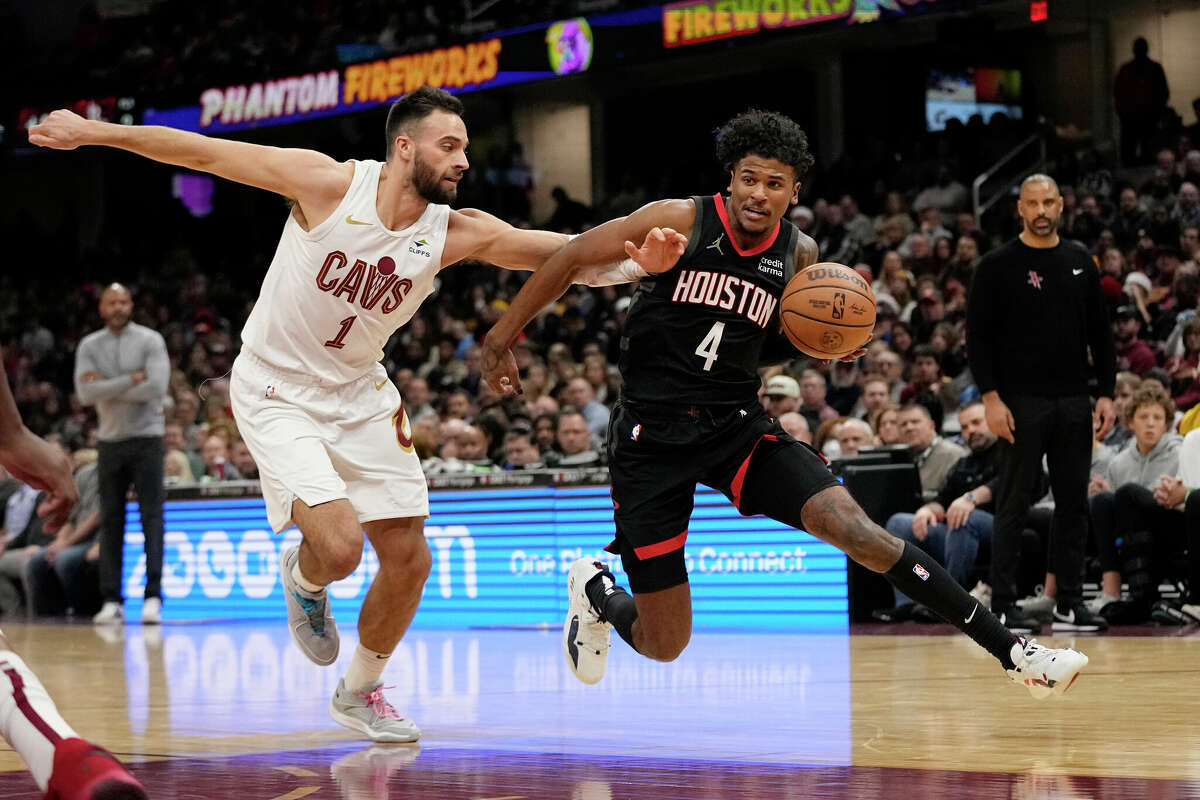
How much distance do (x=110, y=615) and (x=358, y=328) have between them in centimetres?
753

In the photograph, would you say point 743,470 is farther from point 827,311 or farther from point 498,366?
point 498,366

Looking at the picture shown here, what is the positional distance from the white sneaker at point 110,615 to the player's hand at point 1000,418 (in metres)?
7.04

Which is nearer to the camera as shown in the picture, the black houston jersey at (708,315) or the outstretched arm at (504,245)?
the black houston jersey at (708,315)

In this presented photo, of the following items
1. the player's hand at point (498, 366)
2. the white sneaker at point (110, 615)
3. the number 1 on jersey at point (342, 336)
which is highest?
the number 1 on jersey at point (342, 336)

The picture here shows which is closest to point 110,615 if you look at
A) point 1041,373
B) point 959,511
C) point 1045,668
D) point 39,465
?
point 959,511

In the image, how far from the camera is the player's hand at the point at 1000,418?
27.5 ft

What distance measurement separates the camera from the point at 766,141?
5.25 meters

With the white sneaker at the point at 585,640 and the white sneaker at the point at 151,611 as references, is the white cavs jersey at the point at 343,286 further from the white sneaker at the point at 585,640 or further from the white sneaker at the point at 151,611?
the white sneaker at the point at 151,611

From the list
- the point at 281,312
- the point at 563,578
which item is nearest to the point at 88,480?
the point at 563,578

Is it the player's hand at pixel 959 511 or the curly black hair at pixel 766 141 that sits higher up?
the curly black hair at pixel 766 141

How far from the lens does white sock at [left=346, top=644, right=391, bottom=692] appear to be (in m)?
5.58

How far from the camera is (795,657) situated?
313 inches

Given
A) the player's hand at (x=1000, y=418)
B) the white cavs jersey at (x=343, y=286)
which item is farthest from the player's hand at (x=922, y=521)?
the white cavs jersey at (x=343, y=286)

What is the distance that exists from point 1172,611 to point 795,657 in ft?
7.99
